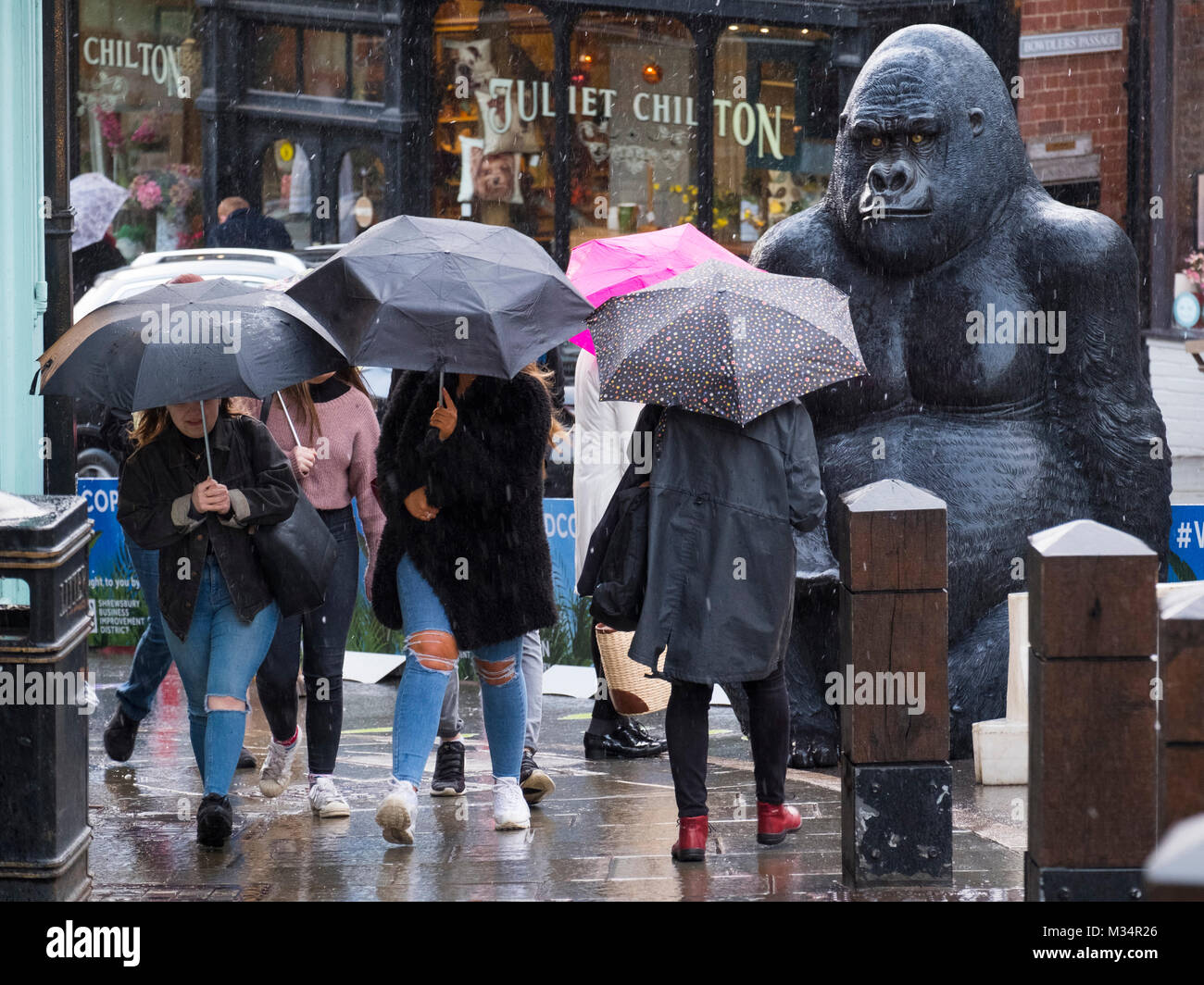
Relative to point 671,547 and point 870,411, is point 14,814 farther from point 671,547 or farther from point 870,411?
point 870,411

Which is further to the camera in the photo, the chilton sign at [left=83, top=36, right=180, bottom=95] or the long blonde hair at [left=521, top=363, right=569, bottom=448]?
the chilton sign at [left=83, top=36, right=180, bottom=95]

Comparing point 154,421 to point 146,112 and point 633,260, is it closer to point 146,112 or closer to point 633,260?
point 633,260

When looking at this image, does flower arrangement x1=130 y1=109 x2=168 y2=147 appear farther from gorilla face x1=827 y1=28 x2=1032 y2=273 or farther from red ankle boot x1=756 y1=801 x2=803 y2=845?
red ankle boot x1=756 y1=801 x2=803 y2=845

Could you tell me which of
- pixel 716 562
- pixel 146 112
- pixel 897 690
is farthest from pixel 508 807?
pixel 146 112

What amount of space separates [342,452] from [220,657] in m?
1.07

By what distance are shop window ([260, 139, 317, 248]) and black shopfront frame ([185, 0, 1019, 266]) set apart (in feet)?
0.28

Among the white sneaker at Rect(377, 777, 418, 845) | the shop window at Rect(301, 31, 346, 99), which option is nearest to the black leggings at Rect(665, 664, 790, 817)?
the white sneaker at Rect(377, 777, 418, 845)

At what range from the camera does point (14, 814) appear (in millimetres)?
4477

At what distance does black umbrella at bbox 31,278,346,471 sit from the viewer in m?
5.39

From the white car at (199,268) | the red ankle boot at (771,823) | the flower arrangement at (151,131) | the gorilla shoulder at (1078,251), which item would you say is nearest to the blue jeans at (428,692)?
the red ankle boot at (771,823)

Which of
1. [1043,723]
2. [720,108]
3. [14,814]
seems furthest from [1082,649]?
[720,108]

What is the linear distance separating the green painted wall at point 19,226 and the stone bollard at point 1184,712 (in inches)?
204
